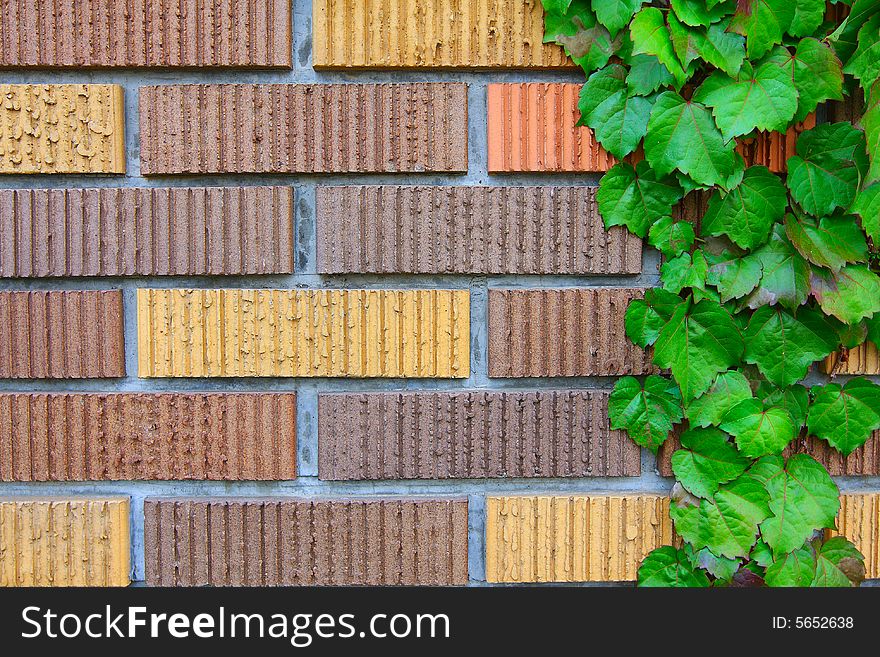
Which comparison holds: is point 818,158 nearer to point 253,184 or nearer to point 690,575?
point 690,575

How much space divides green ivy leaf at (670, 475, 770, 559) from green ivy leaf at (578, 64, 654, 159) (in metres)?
0.64

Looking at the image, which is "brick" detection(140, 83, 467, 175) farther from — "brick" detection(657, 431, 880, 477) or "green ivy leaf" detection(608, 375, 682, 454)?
"brick" detection(657, 431, 880, 477)

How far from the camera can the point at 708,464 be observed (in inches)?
43.6

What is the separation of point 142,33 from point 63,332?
567 millimetres

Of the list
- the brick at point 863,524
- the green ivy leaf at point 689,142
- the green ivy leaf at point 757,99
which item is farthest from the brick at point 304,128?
the brick at point 863,524

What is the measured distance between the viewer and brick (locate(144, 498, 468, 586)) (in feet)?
3.71

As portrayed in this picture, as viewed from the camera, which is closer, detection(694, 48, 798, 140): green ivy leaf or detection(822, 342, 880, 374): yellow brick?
detection(694, 48, 798, 140): green ivy leaf

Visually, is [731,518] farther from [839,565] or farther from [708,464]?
[839,565]

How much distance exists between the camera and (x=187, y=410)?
44.4 inches

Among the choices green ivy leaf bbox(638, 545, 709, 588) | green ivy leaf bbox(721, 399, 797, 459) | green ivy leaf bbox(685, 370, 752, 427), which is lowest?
green ivy leaf bbox(638, 545, 709, 588)

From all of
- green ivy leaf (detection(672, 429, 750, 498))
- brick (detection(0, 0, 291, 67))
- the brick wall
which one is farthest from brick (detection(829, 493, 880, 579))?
brick (detection(0, 0, 291, 67))

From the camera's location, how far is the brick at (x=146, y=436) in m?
1.12

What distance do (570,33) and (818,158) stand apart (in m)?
0.50

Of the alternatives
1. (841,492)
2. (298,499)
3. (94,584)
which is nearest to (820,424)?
(841,492)
